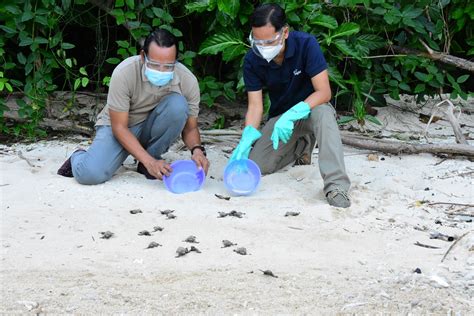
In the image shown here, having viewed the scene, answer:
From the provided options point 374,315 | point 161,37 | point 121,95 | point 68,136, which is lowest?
point 68,136

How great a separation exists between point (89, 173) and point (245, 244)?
47.2 inches

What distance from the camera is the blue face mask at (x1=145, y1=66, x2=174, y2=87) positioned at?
4.01 m

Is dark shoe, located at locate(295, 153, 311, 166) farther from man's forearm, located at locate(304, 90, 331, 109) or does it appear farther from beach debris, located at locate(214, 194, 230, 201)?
beach debris, located at locate(214, 194, 230, 201)

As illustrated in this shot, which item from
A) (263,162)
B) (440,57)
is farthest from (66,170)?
(440,57)

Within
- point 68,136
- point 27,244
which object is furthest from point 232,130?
point 27,244

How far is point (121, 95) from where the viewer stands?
4078mm

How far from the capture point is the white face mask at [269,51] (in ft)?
13.0

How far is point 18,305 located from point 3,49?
2.90 metres

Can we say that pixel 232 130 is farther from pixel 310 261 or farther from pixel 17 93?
pixel 310 261

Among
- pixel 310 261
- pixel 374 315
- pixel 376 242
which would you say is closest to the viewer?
pixel 374 315

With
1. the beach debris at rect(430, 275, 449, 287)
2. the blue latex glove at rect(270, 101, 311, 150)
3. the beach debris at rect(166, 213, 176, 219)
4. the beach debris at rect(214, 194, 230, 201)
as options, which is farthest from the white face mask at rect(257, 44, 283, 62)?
the beach debris at rect(430, 275, 449, 287)

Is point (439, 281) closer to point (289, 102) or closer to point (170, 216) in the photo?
point (170, 216)

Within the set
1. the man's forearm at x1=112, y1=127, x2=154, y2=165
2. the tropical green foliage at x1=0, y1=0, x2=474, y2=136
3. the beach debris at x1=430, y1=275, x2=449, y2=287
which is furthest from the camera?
the tropical green foliage at x1=0, y1=0, x2=474, y2=136

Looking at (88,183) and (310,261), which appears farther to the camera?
(88,183)
